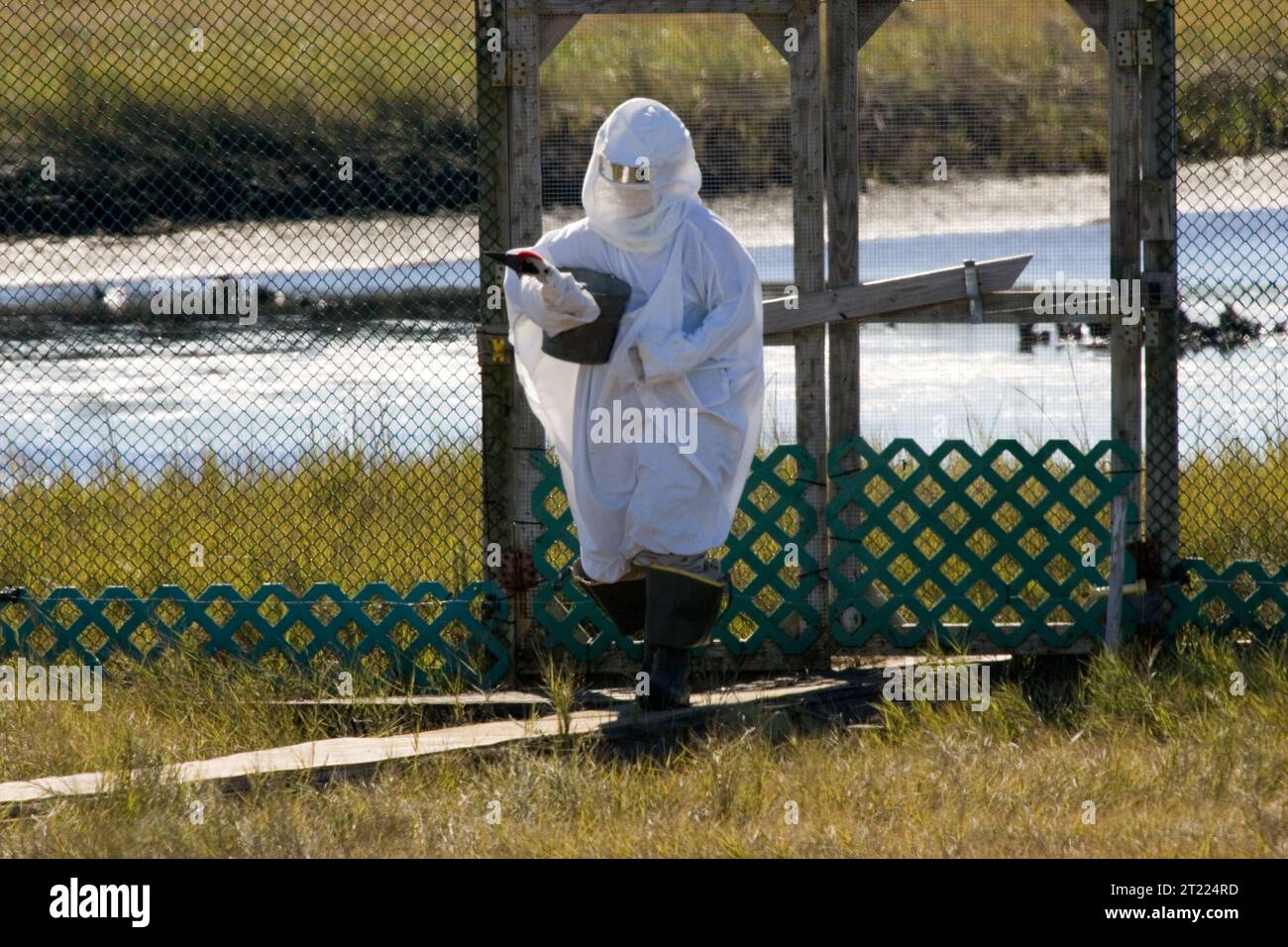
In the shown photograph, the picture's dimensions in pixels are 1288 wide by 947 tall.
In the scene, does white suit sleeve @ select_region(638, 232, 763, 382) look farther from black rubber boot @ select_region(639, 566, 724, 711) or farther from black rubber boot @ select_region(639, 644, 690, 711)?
black rubber boot @ select_region(639, 644, 690, 711)

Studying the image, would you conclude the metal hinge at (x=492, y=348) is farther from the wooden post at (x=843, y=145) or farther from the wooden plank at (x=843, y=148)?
the wooden post at (x=843, y=145)

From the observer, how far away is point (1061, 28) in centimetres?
666

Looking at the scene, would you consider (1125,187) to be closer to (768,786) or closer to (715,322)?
(715,322)

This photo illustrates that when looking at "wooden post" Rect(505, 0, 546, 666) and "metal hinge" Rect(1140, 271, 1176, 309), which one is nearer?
"wooden post" Rect(505, 0, 546, 666)

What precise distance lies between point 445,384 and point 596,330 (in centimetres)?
568

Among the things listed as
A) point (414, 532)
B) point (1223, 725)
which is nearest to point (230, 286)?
point (414, 532)

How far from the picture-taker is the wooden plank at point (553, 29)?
655 cm

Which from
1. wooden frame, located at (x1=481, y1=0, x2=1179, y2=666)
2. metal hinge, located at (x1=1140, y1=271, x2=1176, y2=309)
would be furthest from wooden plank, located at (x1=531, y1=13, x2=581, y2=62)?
metal hinge, located at (x1=1140, y1=271, x2=1176, y2=309)

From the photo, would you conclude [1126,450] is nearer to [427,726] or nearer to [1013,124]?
[1013,124]

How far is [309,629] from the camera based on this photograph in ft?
22.3

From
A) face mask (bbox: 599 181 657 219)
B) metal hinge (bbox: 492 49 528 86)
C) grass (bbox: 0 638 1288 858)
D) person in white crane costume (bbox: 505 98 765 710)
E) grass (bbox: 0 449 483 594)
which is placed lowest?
grass (bbox: 0 638 1288 858)

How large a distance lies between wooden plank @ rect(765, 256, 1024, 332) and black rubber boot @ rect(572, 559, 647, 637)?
3.77 feet

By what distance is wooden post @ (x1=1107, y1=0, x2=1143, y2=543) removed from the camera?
664 cm

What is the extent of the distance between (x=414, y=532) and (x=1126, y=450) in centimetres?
301
